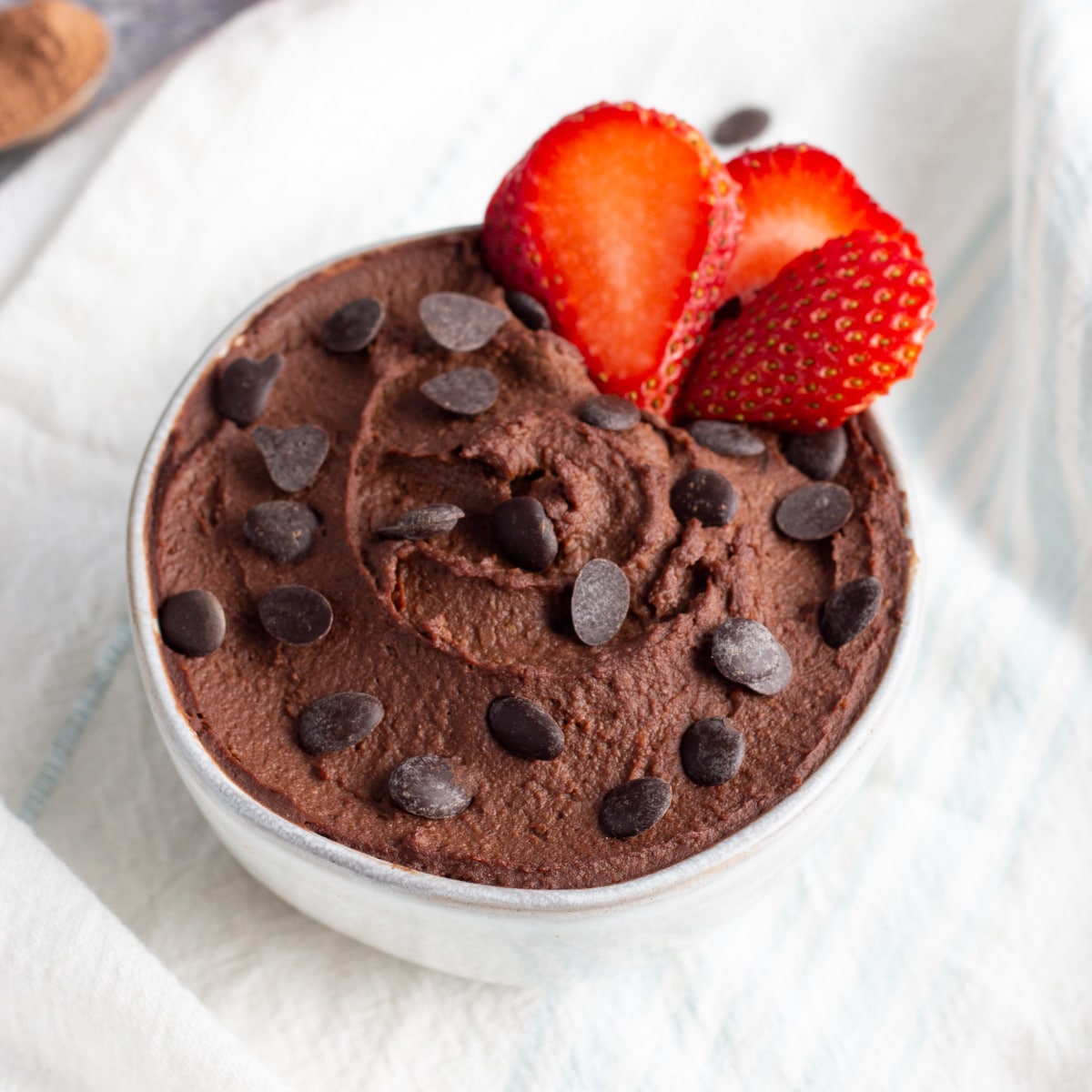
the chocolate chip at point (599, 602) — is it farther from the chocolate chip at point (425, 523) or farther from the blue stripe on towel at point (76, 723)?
the blue stripe on towel at point (76, 723)

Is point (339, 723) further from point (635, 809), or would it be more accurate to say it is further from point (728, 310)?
point (728, 310)

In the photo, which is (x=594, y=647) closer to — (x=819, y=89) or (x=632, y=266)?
(x=632, y=266)

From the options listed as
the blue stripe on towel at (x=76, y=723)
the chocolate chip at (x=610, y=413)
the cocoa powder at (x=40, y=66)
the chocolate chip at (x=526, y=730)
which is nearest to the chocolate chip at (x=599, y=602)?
the chocolate chip at (x=526, y=730)

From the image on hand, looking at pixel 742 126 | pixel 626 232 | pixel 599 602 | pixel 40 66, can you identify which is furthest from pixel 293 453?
pixel 40 66

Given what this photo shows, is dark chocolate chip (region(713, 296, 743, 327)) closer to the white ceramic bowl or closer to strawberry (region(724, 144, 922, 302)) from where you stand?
strawberry (region(724, 144, 922, 302))

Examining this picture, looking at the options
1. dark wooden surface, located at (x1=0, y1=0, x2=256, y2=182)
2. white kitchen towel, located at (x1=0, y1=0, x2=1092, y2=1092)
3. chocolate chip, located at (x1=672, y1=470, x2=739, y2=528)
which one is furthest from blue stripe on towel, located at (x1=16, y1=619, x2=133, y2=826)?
dark wooden surface, located at (x1=0, y1=0, x2=256, y2=182)

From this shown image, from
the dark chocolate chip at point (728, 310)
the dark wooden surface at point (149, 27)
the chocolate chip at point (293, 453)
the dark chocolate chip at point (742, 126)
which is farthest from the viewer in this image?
the dark wooden surface at point (149, 27)

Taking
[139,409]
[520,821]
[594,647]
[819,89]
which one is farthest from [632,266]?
[819,89]
